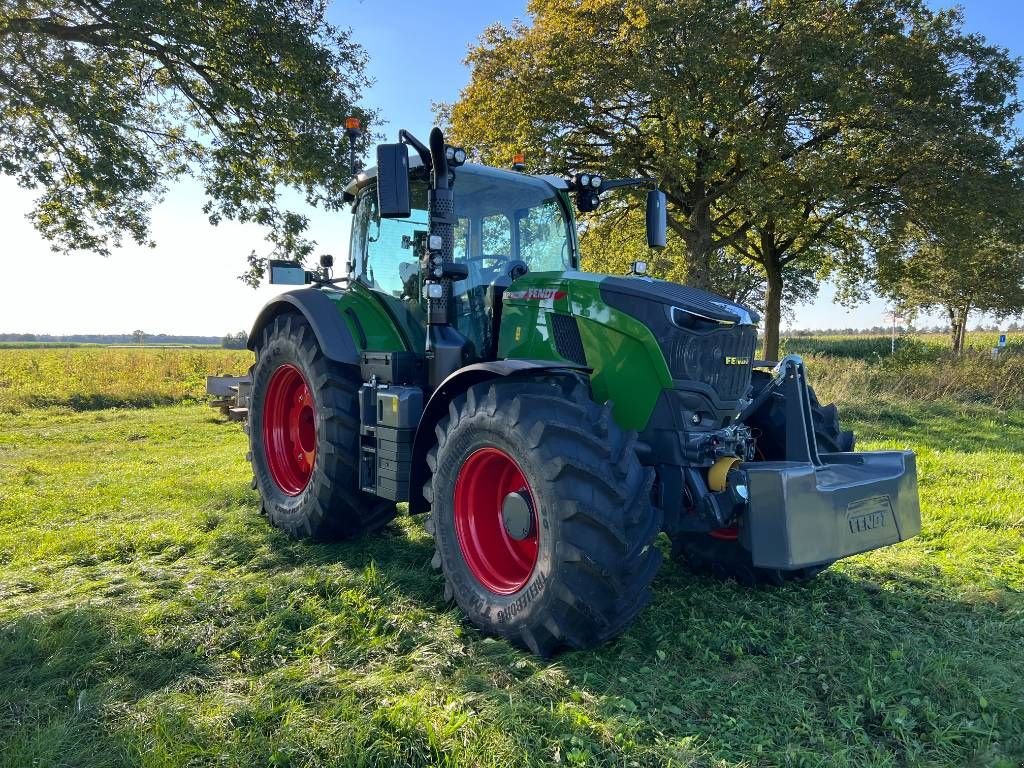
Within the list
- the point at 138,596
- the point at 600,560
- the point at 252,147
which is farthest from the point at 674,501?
the point at 252,147

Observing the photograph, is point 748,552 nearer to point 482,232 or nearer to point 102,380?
point 482,232

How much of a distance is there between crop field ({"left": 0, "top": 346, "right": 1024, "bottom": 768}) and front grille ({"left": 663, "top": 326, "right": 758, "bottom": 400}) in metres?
1.17

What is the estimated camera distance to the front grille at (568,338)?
3598mm

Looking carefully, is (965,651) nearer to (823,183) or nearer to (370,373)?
(370,373)

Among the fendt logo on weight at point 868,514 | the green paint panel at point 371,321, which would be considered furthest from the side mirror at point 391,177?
the fendt logo on weight at point 868,514

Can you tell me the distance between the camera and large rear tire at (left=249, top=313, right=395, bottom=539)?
445 cm

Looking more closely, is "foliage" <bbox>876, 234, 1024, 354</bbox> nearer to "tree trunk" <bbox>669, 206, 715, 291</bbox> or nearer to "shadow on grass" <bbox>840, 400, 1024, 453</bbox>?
"shadow on grass" <bbox>840, 400, 1024, 453</bbox>

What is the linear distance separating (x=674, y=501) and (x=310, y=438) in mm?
2987

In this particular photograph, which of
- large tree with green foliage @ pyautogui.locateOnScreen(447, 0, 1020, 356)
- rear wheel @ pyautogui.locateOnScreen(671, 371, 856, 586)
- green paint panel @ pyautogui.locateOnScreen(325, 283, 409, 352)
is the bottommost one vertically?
rear wheel @ pyautogui.locateOnScreen(671, 371, 856, 586)

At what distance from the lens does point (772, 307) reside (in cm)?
1791

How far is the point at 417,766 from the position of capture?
226cm

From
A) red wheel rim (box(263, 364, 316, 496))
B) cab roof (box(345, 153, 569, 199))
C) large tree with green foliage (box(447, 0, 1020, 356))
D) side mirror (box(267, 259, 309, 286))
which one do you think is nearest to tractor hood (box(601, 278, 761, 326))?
cab roof (box(345, 153, 569, 199))

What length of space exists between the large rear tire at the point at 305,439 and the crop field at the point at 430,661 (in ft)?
0.66

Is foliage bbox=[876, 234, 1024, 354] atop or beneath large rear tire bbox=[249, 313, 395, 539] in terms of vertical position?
atop
